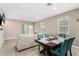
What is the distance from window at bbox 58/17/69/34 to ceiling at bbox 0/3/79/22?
0.49 feet

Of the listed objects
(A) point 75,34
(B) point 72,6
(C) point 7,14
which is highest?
(B) point 72,6

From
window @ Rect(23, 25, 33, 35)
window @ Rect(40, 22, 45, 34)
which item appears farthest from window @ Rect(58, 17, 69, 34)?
window @ Rect(23, 25, 33, 35)

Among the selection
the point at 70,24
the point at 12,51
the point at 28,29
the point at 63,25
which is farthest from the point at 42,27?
the point at 12,51

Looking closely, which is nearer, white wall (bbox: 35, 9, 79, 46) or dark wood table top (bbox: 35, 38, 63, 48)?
white wall (bbox: 35, 9, 79, 46)

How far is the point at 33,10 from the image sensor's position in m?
1.25

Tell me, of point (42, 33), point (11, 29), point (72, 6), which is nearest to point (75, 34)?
point (72, 6)

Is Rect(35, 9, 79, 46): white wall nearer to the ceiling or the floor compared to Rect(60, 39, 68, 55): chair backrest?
nearer to the ceiling

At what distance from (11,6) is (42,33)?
2.32ft

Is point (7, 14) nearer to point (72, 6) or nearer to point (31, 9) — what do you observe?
point (31, 9)

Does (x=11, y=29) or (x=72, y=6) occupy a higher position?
(x=72, y=6)

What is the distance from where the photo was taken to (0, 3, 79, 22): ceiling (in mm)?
1150

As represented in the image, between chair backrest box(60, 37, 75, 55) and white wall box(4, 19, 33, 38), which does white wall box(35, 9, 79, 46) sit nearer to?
chair backrest box(60, 37, 75, 55)

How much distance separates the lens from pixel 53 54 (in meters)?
1.25

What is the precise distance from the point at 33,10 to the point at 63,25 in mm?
596
